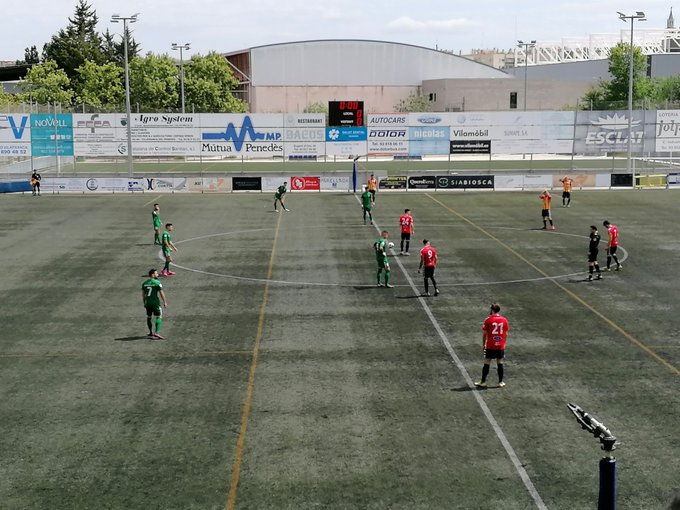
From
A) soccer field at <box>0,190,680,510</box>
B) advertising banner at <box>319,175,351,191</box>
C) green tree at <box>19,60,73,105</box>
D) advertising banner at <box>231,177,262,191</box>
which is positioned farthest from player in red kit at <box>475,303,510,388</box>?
green tree at <box>19,60,73,105</box>

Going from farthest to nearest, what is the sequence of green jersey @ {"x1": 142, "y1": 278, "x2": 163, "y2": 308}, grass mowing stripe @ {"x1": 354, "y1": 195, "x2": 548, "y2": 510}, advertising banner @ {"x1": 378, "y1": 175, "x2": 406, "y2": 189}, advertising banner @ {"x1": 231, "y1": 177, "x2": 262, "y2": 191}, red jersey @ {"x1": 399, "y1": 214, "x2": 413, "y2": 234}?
advertising banner @ {"x1": 378, "y1": 175, "x2": 406, "y2": 189}, advertising banner @ {"x1": 231, "y1": 177, "x2": 262, "y2": 191}, red jersey @ {"x1": 399, "y1": 214, "x2": 413, "y2": 234}, green jersey @ {"x1": 142, "y1": 278, "x2": 163, "y2": 308}, grass mowing stripe @ {"x1": 354, "y1": 195, "x2": 548, "y2": 510}

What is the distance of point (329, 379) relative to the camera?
17.0m

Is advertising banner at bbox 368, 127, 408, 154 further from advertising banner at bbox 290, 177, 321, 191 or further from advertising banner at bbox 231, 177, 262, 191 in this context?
advertising banner at bbox 231, 177, 262, 191

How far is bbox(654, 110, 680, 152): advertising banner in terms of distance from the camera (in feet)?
219

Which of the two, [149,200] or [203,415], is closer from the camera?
[203,415]

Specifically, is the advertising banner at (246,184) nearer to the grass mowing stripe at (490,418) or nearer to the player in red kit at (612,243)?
the player in red kit at (612,243)

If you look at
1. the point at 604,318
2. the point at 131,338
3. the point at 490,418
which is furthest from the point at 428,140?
the point at 490,418

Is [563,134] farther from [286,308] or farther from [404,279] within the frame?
[286,308]

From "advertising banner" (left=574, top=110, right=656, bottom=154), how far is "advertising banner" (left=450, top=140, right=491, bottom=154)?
7.38 m

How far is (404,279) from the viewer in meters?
27.4

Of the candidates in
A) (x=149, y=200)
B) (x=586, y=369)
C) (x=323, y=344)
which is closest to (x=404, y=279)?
(x=323, y=344)

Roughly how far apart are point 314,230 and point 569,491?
27829 millimetres

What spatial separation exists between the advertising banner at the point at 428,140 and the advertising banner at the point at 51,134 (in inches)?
1056

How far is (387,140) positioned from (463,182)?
11.2 metres
